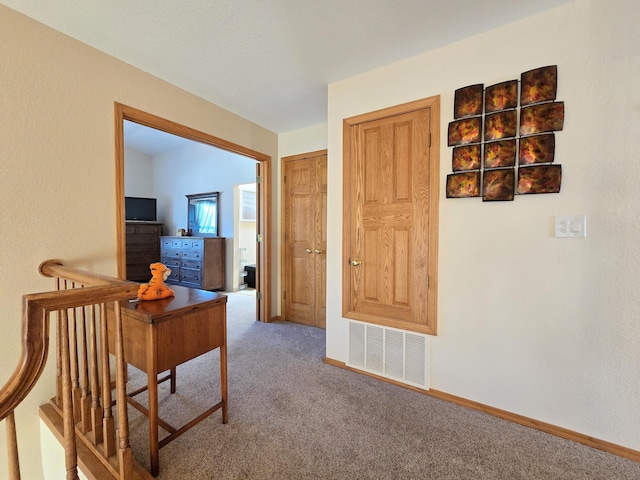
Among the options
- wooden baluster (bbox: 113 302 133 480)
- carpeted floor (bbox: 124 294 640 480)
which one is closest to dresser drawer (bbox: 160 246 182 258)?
carpeted floor (bbox: 124 294 640 480)

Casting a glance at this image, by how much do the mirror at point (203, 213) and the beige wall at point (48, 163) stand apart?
131 inches

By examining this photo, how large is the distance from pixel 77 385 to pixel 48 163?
1.32 metres

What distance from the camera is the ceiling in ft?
5.07

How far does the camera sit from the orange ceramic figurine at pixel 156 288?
1.55 m

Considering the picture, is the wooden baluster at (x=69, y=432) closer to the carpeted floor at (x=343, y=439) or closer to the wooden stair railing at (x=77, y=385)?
the wooden stair railing at (x=77, y=385)

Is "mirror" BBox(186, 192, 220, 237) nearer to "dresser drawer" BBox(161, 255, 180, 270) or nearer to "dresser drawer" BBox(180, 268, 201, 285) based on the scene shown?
"dresser drawer" BBox(161, 255, 180, 270)

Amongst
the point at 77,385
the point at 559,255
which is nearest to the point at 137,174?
the point at 77,385

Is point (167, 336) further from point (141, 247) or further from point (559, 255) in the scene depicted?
point (141, 247)

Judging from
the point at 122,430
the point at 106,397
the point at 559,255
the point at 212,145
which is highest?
the point at 212,145

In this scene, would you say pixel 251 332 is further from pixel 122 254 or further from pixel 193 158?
pixel 193 158

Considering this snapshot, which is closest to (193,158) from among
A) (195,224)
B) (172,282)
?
(195,224)

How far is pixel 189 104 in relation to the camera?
2.46 m

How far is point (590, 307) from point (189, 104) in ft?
10.7

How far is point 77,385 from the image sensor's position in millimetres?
1458
